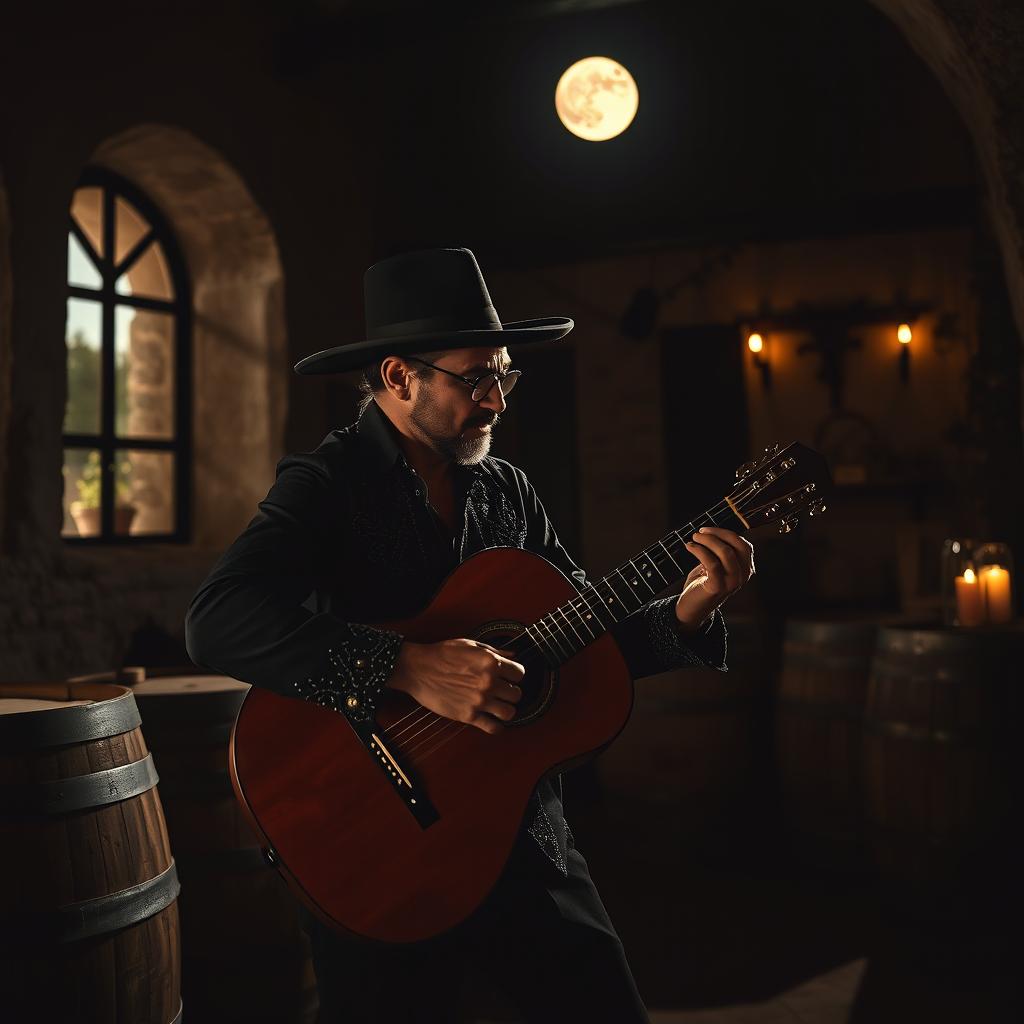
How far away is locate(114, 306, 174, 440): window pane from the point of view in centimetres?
541

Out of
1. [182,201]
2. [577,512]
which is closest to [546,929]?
[182,201]

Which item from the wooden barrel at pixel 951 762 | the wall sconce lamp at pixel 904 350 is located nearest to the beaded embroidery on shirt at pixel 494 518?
the wooden barrel at pixel 951 762

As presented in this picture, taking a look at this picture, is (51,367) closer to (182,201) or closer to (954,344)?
(182,201)

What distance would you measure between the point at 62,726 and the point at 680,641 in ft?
3.61

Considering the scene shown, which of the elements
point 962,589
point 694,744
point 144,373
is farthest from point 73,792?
point 144,373

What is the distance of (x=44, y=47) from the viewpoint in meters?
4.54

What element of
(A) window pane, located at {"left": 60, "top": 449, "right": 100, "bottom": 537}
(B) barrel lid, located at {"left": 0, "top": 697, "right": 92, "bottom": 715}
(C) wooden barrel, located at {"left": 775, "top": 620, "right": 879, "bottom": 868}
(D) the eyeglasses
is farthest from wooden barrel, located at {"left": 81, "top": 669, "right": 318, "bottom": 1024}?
(A) window pane, located at {"left": 60, "top": 449, "right": 100, "bottom": 537}

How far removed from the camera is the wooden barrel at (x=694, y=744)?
4008mm

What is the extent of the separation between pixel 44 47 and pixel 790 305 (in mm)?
4625

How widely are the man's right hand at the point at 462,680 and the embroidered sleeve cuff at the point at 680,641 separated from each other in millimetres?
350

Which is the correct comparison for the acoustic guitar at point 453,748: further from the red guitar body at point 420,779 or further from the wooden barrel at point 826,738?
the wooden barrel at point 826,738

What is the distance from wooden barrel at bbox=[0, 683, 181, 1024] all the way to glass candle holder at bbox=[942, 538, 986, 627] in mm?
2801

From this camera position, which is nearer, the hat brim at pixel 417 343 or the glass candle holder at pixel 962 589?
the hat brim at pixel 417 343

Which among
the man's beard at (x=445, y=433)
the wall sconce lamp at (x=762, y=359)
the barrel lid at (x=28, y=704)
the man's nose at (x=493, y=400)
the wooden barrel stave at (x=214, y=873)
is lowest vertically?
the wooden barrel stave at (x=214, y=873)
